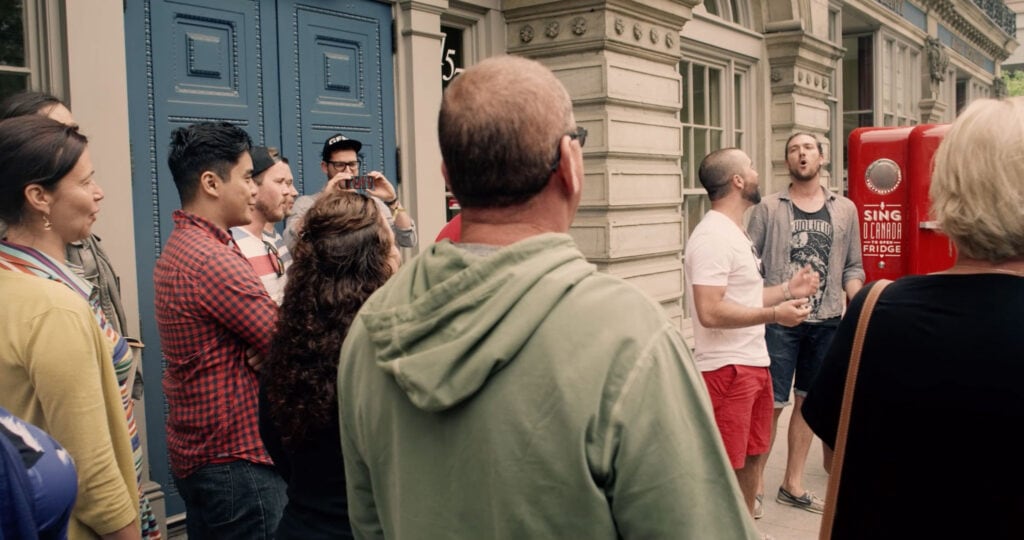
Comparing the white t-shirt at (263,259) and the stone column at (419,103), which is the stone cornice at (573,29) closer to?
the stone column at (419,103)

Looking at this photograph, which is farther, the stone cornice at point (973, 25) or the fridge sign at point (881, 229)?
the stone cornice at point (973, 25)

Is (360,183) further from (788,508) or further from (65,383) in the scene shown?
(788,508)

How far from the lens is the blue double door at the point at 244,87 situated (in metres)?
4.22

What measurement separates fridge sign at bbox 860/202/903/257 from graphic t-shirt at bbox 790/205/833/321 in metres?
0.67

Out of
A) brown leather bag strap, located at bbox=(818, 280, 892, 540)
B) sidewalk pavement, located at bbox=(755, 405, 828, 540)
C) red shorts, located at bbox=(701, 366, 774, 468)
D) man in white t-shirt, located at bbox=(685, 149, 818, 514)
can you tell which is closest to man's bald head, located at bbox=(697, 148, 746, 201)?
man in white t-shirt, located at bbox=(685, 149, 818, 514)

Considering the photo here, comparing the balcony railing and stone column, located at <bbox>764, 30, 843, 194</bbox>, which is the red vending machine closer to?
stone column, located at <bbox>764, 30, 843, 194</bbox>

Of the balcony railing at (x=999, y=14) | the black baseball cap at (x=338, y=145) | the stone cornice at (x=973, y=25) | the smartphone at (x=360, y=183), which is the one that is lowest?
the smartphone at (x=360, y=183)

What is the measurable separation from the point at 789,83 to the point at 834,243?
5159mm

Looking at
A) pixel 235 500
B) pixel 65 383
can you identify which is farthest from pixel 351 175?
pixel 65 383

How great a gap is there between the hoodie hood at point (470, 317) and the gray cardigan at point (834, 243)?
4236mm

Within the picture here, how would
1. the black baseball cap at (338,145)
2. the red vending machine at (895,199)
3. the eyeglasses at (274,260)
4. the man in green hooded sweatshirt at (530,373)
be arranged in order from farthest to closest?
the red vending machine at (895,199), the black baseball cap at (338,145), the eyeglasses at (274,260), the man in green hooded sweatshirt at (530,373)

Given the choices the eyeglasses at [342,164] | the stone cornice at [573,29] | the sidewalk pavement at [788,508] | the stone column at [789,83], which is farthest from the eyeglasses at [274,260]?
the stone column at [789,83]

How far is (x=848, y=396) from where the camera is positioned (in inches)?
73.2

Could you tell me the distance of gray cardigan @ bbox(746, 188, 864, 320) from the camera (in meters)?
5.29
